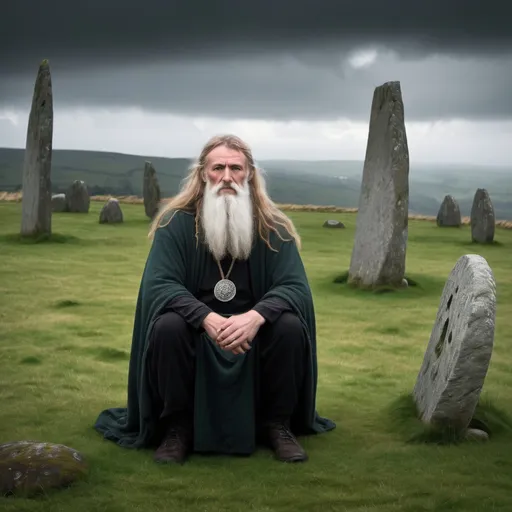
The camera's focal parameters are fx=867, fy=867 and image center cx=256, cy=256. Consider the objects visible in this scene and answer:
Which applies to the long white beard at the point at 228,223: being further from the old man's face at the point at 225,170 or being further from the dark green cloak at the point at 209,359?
the dark green cloak at the point at 209,359

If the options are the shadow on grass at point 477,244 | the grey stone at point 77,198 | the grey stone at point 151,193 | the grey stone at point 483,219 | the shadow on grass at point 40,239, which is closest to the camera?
the shadow on grass at point 40,239

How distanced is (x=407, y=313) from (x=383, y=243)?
1.67 meters

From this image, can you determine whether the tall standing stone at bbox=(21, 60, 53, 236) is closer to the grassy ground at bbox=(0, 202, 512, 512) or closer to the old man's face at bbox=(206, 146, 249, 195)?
the grassy ground at bbox=(0, 202, 512, 512)

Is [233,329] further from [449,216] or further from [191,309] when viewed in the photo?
[449,216]

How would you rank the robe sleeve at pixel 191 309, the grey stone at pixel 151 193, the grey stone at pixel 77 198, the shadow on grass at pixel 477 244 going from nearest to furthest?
the robe sleeve at pixel 191 309 → the shadow on grass at pixel 477 244 → the grey stone at pixel 151 193 → the grey stone at pixel 77 198

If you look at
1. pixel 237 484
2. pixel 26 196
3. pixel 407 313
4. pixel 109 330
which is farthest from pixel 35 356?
pixel 26 196

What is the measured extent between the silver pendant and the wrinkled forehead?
2.81 ft

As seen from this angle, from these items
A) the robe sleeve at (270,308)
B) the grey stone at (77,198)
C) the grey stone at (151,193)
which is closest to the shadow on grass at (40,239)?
the grey stone at (151,193)

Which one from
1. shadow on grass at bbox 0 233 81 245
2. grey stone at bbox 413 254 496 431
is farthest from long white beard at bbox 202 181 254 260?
shadow on grass at bbox 0 233 81 245

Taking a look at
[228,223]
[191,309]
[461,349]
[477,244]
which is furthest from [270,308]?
[477,244]

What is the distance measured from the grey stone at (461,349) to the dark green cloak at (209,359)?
0.89 m

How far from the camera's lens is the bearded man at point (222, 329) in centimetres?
579

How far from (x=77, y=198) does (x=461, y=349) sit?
2233 centimetres

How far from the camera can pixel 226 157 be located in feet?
20.6
